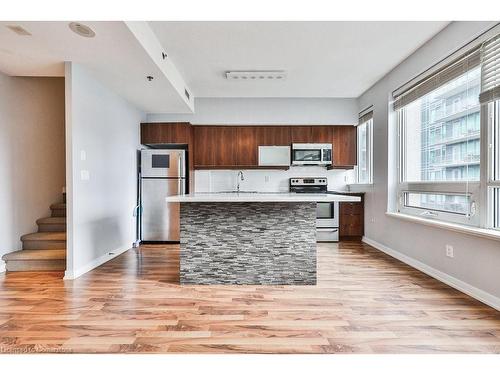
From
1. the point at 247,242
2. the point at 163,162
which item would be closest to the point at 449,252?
the point at 247,242

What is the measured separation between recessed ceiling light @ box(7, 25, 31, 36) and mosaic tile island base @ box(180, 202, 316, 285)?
6.70 feet

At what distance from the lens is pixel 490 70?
2.50 m

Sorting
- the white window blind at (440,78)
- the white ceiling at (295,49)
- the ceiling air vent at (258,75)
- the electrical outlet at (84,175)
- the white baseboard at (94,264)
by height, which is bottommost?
the white baseboard at (94,264)

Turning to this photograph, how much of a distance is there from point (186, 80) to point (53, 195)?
257 cm

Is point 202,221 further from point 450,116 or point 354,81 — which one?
point 354,81

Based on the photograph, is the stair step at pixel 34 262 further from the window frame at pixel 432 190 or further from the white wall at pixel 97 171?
the window frame at pixel 432 190

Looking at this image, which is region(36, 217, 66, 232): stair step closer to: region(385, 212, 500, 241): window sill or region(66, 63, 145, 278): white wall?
region(66, 63, 145, 278): white wall

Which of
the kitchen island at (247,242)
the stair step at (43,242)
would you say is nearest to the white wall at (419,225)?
the kitchen island at (247,242)

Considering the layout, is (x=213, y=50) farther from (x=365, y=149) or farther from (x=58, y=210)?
(x=365, y=149)

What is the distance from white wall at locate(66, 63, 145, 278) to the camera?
323 cm

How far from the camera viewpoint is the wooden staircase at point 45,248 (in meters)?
3.49

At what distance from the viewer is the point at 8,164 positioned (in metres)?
3.70

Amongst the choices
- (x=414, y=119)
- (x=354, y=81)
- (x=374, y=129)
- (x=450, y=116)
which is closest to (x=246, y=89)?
(x=354, y=81)

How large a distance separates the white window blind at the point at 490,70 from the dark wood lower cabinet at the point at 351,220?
2.98 meters
